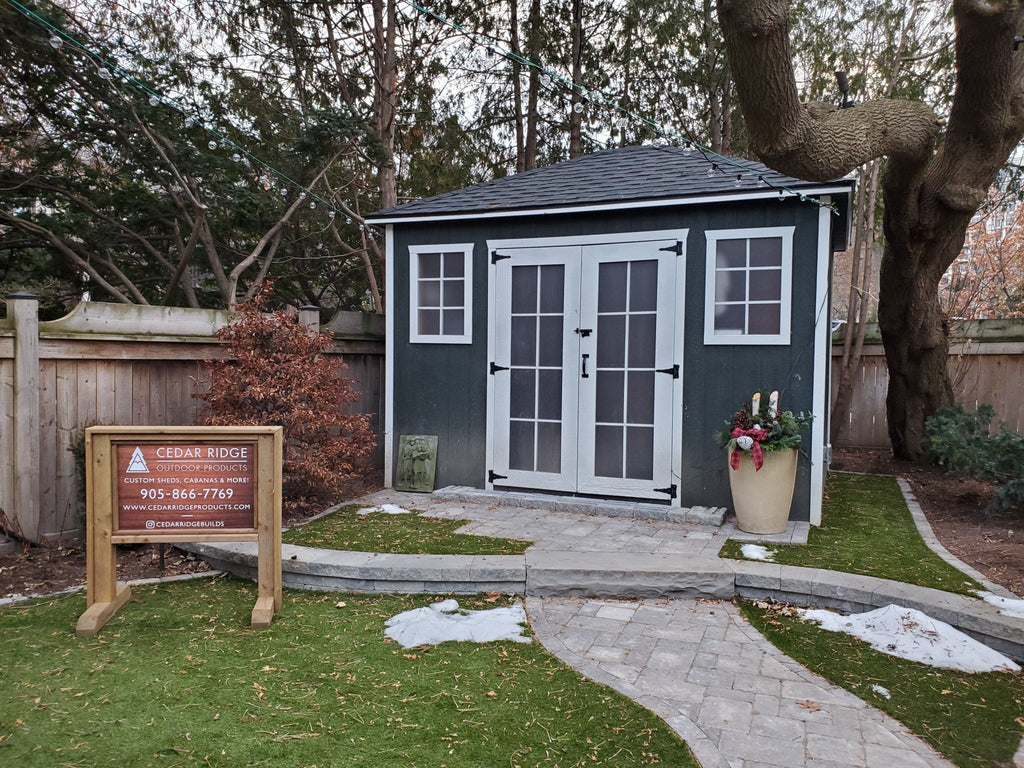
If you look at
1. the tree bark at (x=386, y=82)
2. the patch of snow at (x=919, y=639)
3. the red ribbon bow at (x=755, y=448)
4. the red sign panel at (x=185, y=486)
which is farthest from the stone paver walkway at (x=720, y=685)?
Result: the tree bark at (x=386, y=82)

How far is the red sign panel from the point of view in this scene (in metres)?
3.61

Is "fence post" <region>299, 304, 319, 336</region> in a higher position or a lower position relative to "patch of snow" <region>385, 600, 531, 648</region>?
higher

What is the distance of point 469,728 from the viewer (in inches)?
99.0

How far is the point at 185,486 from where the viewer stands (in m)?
3.63

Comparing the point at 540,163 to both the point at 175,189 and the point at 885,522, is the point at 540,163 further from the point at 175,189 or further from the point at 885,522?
the point at 885,522

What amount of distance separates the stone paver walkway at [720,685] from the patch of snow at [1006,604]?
1.19m

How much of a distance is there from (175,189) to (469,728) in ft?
28.7

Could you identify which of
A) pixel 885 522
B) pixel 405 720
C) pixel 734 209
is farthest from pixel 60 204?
pixel 885 522

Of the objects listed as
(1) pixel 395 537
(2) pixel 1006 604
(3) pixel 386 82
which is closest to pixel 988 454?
(2) pixel 1006 604

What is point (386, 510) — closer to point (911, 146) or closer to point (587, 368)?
point (587, 368)

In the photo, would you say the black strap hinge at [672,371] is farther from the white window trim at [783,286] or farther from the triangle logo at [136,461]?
the triangle logo at [136,461]

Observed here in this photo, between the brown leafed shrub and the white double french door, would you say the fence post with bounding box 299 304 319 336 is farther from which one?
the white double french door

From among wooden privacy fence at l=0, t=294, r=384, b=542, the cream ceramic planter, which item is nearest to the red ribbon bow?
the cream ceramic planter

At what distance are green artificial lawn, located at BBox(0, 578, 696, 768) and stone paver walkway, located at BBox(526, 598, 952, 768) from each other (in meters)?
0.16
